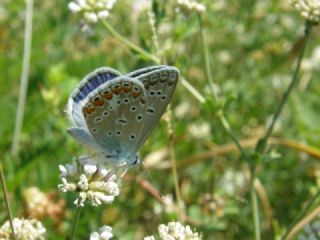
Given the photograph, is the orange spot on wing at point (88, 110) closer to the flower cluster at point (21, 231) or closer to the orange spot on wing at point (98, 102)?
the orange spot on wing at point (98, 102)

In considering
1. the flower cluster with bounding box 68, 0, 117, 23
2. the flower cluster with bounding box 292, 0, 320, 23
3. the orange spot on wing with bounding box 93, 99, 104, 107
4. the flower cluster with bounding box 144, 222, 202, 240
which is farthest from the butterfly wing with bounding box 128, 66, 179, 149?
the flower cluster with bounding box 292, 0, 320, 23

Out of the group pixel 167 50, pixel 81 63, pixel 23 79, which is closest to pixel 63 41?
pixel 81 63

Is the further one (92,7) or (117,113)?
(92,7)

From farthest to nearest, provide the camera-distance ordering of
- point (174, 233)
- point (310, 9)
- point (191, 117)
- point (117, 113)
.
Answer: point (191, 117), point (310, 9), point (117, 113), point (174, 233)

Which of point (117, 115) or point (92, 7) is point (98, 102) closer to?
point (117, 115)

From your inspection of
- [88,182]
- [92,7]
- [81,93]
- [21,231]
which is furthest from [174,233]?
[92,7]

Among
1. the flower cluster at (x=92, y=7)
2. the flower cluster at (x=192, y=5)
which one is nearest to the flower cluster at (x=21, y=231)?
the flower cluster at (x=92, y=7)
